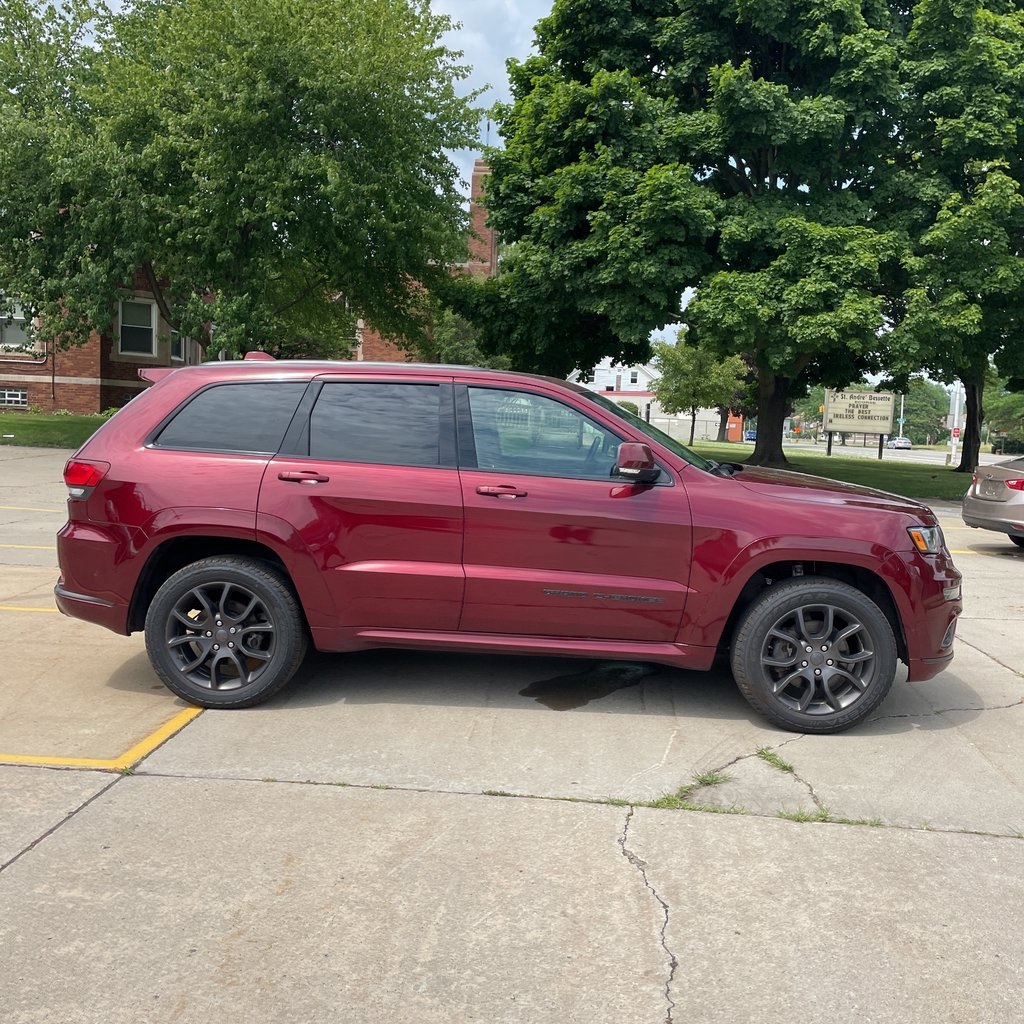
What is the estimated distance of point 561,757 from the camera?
441 centimetres

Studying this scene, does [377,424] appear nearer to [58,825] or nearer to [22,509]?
[58,825]

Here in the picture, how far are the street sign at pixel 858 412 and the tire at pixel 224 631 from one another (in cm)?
5429

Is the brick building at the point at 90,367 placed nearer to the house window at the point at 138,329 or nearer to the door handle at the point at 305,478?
the house window at the point at 138,329

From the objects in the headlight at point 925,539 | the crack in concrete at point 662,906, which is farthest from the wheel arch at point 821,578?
the crack in concrete at point 662,906

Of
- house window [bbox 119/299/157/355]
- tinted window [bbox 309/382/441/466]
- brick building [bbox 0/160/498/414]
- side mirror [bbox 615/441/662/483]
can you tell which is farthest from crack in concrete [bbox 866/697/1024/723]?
house window [bbox 119/299/157/355]

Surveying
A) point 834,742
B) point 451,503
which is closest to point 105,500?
point 451,503

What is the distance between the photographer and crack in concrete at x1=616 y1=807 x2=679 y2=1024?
104 inches

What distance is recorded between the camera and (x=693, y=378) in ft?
188

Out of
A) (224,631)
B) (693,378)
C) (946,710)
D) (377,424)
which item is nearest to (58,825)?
(224,631)

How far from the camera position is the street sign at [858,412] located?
183 feet

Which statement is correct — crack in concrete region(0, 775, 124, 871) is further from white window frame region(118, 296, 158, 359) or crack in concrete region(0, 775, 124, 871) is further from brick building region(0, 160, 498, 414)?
white window frame region(118, 296, 158, 359)

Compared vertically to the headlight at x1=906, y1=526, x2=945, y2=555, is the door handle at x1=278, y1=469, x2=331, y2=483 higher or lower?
higher

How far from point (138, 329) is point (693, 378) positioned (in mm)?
33742

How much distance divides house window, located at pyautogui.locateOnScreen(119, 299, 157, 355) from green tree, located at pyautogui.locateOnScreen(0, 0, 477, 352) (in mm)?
9663
